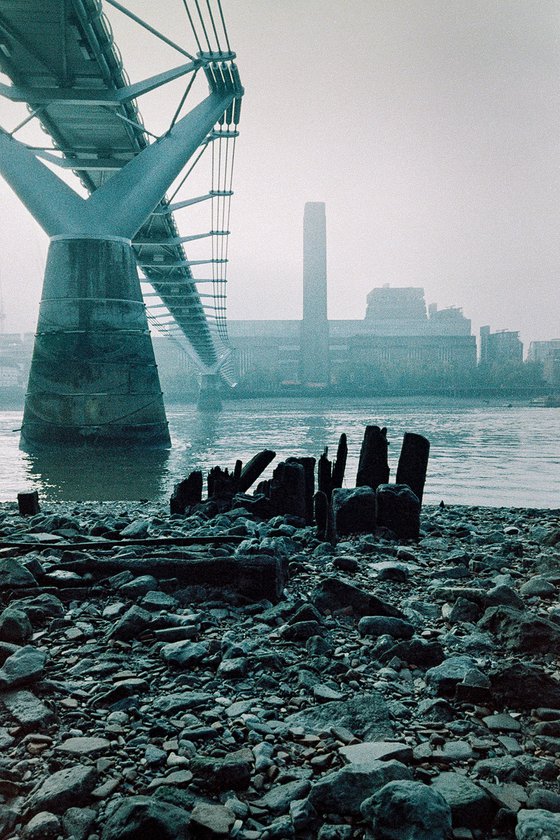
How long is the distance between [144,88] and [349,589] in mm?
18580

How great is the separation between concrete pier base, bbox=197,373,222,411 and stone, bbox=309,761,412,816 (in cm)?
7860

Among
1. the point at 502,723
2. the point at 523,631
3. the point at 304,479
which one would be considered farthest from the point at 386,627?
the point at 304,479

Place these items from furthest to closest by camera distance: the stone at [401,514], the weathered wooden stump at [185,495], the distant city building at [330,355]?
1. the distant city building at [330,355]
2. the weathered wooden stump at [185,495]
3. the stone at [401,514]

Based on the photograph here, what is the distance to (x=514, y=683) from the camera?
274 centimetres

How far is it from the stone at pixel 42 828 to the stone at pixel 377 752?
0.95 meters

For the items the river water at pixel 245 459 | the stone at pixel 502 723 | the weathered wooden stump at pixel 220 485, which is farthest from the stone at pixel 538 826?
the river water at pixel 245 459

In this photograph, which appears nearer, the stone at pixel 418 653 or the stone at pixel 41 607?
the stone at pixel 418 653

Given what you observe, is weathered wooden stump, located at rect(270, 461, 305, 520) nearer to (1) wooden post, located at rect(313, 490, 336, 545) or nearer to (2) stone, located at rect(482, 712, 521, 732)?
(1) wooden post, located at rect(313, 490, 336, 545)

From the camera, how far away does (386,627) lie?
3.50 m

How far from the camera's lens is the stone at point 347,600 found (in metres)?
3.78

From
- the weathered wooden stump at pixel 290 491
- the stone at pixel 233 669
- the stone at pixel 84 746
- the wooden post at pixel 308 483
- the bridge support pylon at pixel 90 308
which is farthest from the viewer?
the bridge support pylon at pixel 90 308

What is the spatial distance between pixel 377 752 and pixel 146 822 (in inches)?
32.1

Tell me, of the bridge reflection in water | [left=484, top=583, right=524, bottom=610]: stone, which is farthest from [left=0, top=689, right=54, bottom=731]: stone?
the bridge reflection in water

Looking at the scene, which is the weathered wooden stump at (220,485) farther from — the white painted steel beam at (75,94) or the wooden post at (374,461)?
the white painted steel beam at (75,94)
